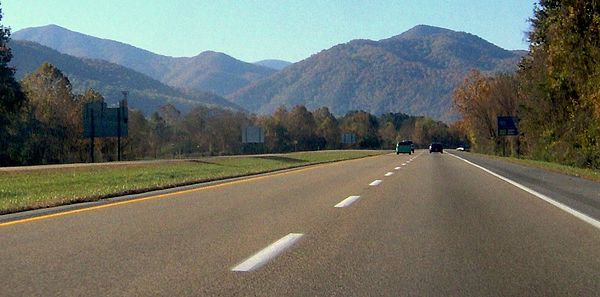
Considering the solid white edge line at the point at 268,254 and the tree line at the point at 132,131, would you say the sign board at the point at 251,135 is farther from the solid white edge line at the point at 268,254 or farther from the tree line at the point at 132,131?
the solid white edge line at the point at 268,254

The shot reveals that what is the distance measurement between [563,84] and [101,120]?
4214 centimetres

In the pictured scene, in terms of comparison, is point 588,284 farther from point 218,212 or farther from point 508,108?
point 508,108

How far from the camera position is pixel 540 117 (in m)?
58.6

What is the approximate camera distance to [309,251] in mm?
9406

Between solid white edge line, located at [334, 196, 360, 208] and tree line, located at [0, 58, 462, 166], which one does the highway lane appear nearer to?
solid white edge line, located at [334, 196, 360, 208]

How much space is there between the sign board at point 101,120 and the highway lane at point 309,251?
54.6 metres

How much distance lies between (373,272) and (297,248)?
187cm

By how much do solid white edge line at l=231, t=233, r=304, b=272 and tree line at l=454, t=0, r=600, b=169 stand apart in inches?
1086

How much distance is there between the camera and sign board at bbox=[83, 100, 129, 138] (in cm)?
6838

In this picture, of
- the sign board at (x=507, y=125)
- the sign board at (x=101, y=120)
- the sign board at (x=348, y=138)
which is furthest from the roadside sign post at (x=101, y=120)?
the sign board at (x=348, y=138)

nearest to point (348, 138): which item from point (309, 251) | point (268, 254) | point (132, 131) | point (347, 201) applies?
point (132, 131)

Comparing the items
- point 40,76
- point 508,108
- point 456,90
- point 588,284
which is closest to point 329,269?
point 588,284

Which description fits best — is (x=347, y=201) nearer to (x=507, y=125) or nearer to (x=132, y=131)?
(x=507, y=125)

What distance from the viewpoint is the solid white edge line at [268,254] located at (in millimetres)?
8234
